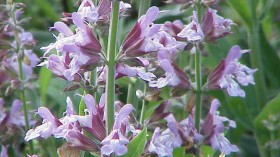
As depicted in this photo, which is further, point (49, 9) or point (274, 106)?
point (49, 9)

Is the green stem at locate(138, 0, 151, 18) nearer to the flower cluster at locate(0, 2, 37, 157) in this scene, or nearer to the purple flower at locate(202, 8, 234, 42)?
the purple flower at locate(202, 8, 234, 42)

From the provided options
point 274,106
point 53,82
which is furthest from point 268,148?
point 53,82


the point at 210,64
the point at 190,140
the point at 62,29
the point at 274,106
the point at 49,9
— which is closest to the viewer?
the point at 62,29

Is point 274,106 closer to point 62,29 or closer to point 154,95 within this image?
point 154,95

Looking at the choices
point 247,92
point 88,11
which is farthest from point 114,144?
point 247,92

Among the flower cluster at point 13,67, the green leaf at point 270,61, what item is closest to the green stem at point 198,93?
the flower cluster at point 13,67

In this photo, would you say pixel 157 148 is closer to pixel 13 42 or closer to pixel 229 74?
pixel 229 74

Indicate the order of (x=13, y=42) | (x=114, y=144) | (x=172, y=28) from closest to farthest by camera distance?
(x=114, y=144) < (x=172, y=28) < (x=13, y=42)
